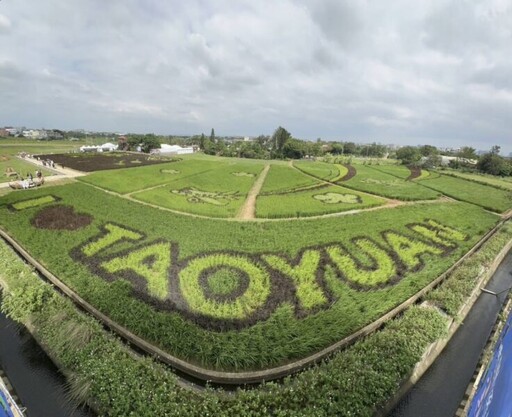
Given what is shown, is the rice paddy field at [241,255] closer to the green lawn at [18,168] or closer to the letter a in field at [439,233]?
the letter a in field at [439,233]

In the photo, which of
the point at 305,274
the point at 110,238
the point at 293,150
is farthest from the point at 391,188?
the point at 293,150

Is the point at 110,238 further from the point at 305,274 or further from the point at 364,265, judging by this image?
the point at 364,265

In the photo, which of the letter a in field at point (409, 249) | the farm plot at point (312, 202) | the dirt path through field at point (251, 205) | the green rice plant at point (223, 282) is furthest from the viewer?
the farm plot at point (312, 202)

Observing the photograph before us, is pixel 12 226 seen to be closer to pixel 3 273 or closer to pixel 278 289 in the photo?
pixel 3 273

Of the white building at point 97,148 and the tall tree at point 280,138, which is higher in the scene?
the tall tree at point 280,138

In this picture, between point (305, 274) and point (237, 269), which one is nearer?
point (305, 274)

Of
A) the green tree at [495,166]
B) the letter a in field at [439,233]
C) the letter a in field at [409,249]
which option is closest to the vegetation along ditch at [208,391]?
the letter a in field at [409,249]

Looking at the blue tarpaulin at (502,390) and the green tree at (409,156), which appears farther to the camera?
the green tree at (409,156)
